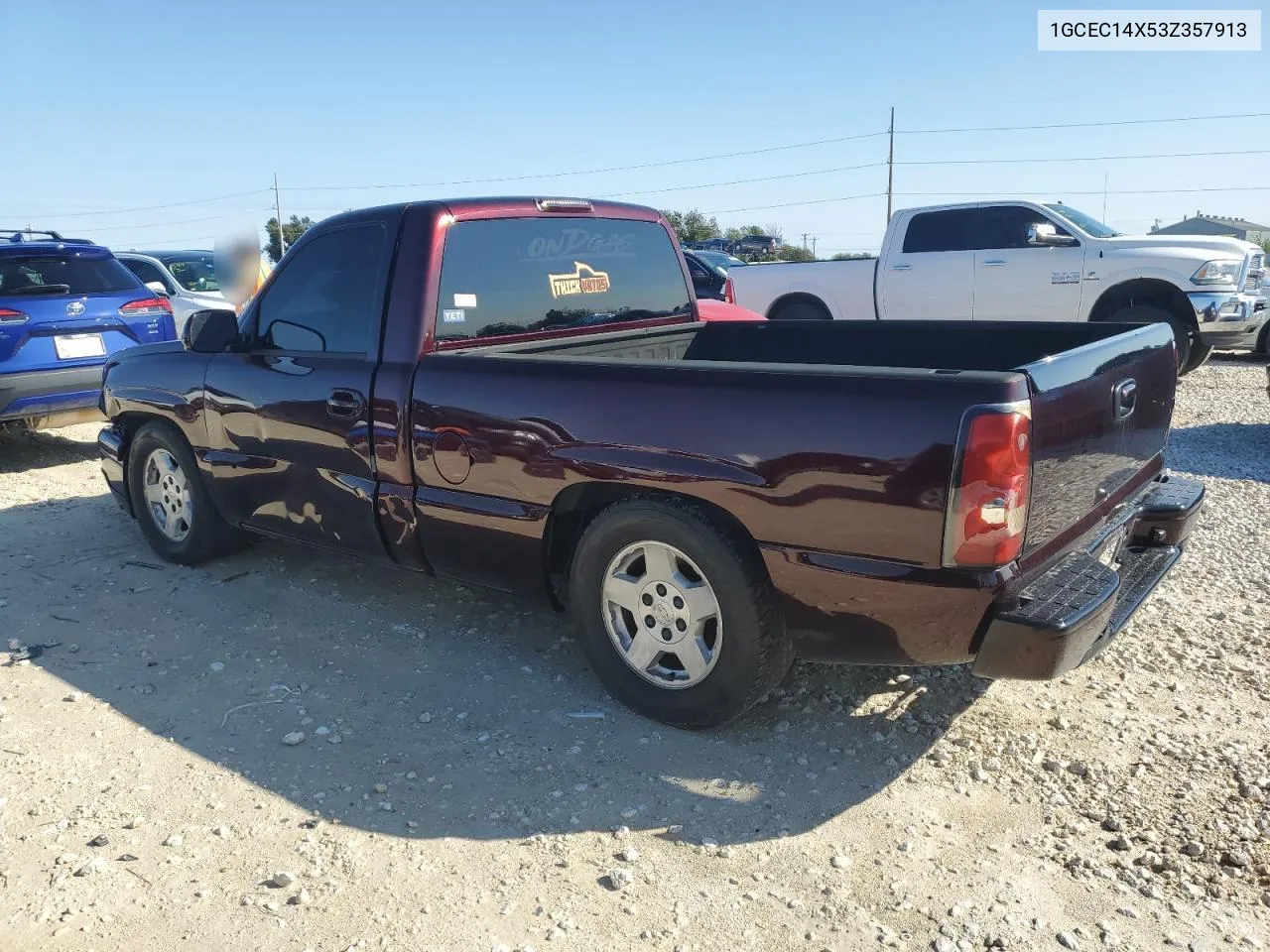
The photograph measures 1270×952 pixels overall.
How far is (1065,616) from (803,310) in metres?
9.61

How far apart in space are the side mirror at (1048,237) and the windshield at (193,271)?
414 inches

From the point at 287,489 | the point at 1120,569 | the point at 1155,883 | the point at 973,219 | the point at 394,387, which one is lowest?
the point at 1155,883

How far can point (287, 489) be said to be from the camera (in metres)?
4.39

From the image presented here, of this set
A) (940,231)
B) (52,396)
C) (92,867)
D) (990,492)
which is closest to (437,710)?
(92,867)

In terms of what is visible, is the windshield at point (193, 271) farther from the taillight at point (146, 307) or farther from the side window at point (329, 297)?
the side window at point (329, 297)

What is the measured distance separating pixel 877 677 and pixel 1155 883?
131cm

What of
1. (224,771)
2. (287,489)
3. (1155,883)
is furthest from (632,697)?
(287,489)

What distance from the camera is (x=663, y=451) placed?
3062 millimetres

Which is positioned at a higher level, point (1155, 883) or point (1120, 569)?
point (1120, 569)

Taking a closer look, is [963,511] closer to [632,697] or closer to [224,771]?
[632,697]

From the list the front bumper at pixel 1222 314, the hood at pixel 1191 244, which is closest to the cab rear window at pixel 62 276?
the hood at pixel 1191 244

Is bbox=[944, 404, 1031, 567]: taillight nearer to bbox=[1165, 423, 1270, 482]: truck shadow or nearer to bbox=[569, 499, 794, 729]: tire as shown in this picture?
bbox=[569, 499, 794, 729]: tire

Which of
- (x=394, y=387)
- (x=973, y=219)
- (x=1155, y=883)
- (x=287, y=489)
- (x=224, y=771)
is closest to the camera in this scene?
(x=1155, y=883)

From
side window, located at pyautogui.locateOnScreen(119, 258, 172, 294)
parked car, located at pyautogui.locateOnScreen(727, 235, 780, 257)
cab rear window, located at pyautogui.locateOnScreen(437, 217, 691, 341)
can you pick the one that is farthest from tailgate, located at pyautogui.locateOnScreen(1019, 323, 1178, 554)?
parked car, located at pyautogui.locateOnScreen(727, 235, 780, 257)
